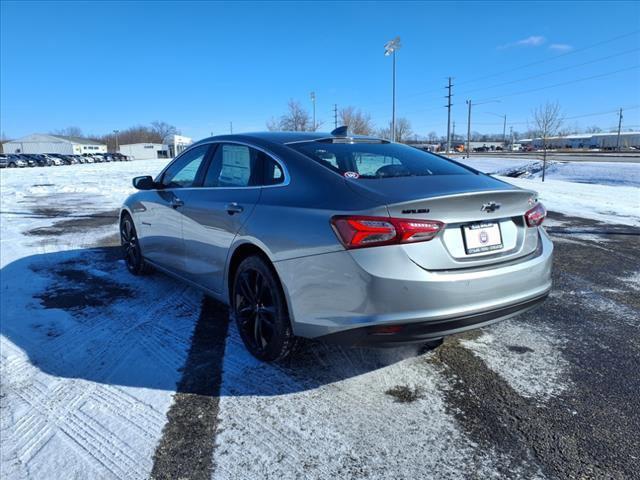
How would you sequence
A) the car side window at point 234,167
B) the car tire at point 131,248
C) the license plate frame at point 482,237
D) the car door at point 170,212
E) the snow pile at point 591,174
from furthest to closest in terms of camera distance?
the snow pile at point 591,174 < the car tire at point 131,248 < the car door at point 170,212 < the car side window at point 234,167 < the license plate frame at point 482,237

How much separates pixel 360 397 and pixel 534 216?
1.61 metres

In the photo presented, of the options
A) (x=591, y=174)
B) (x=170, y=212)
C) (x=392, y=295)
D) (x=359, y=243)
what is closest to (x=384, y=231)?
(x=359, y=243)

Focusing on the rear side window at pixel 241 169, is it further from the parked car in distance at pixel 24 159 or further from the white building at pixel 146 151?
the white building at pixel 146 151

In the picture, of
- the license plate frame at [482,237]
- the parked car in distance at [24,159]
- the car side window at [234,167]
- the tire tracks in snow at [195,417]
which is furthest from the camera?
the parked car in distance at [24,159]

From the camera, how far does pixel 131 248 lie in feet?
17.9

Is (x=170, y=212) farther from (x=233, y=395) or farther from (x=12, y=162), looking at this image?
(x=12, y=162)

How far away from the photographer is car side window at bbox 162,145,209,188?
418cm

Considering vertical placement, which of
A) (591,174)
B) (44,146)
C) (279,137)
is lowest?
(591,174)

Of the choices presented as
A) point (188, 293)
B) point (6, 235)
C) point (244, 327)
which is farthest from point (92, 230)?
point (244, 327)

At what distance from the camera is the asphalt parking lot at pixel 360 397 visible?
7.30ft

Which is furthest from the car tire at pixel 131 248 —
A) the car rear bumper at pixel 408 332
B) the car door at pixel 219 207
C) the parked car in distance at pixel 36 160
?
the parked car in distance at pixel 36 160

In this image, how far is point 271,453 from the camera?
229cm

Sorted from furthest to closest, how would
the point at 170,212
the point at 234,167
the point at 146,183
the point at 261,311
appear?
the point at 146,183 → the point at 170,212 → the point at 234,167 → the point at 261,311

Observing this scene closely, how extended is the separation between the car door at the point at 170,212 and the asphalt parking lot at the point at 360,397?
51 centimetres
